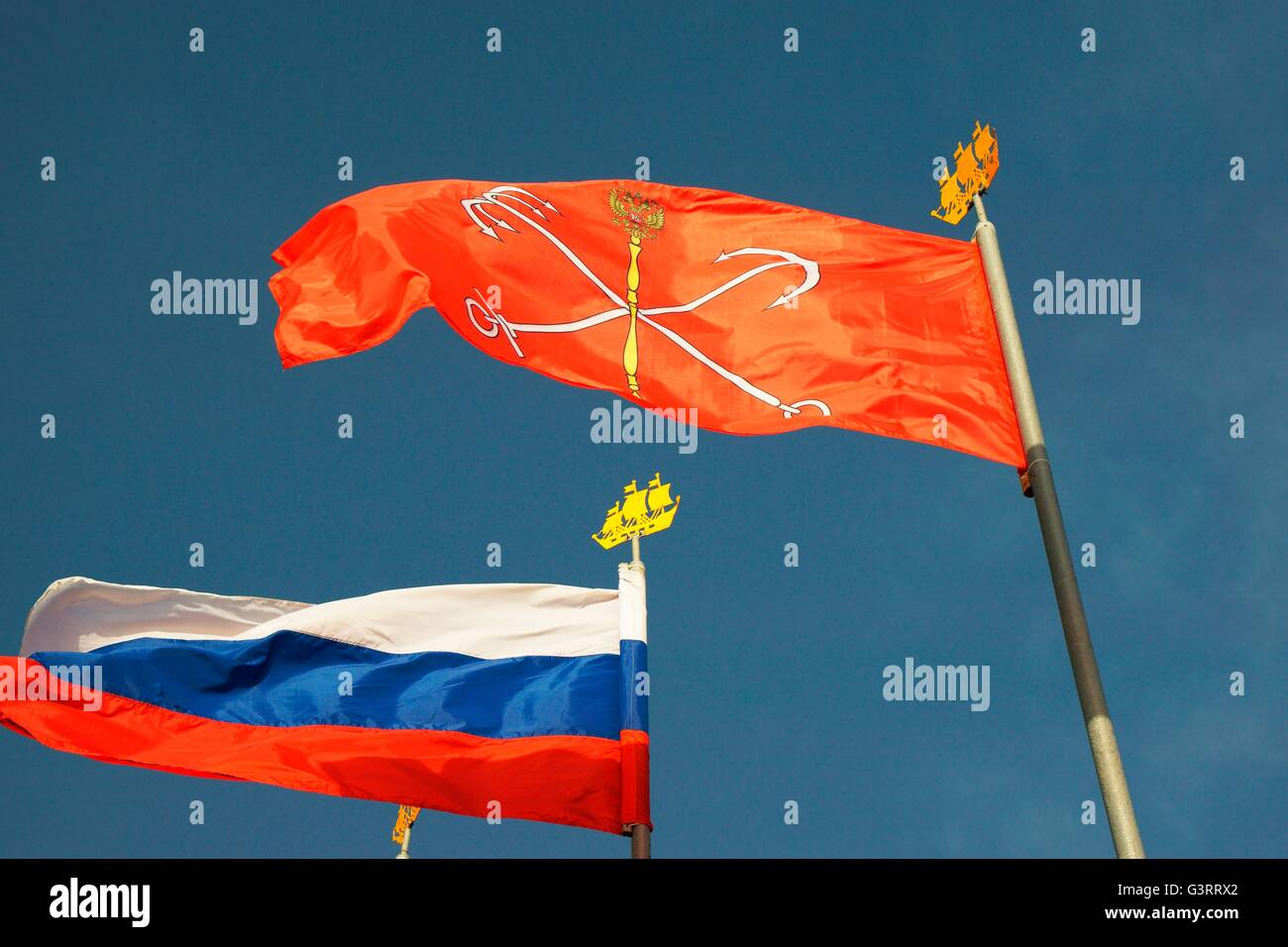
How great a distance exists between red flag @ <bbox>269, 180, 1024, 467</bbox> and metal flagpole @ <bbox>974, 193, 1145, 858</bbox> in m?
0.69

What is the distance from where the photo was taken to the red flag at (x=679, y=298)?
639 inches

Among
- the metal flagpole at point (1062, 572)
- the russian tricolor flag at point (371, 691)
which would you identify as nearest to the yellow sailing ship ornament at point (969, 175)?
the metal flagpole at point (1062, 572)

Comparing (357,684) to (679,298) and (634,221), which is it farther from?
(634,221)

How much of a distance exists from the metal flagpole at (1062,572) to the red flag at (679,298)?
2.28 feet

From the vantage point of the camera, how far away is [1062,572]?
13305 mm

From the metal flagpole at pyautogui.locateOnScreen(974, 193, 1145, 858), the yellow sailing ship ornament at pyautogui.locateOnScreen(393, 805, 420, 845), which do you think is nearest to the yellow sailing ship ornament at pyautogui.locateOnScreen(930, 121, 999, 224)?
the metal flagpole at pyautogui.locateOnScreen(974, 193, 1145, 858)

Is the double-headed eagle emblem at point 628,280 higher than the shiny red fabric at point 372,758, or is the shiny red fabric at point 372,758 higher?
the double-headed eagle emblem at point 628,280

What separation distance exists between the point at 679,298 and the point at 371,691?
574 centimetres

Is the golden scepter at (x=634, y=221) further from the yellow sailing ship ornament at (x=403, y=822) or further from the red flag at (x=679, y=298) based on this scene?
the yellow sailing ship ornament at (x=403, y=822)

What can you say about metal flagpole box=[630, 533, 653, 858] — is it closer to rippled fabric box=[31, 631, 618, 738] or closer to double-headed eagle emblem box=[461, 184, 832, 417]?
rippled fabric box=[31, 631, 618, 738]

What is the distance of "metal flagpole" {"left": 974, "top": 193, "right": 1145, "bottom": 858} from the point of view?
478 inches

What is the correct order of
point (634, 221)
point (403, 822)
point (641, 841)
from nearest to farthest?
point (641, 841) → point (634, 221) → point (403, 822)

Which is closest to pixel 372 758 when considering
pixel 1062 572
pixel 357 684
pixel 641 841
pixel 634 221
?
pixel 357 684
